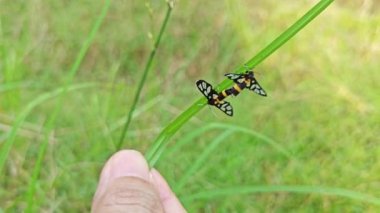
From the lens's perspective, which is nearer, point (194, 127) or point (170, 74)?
point (194, 127)

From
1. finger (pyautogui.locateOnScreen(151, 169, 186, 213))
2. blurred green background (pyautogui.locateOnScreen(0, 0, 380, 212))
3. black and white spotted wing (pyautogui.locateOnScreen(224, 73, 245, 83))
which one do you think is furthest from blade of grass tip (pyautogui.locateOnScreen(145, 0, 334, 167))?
blurred green background (pyautogui.locateOnScreen(0, 0, 380, 212))

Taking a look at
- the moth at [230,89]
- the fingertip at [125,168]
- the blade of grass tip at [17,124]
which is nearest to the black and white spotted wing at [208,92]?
the moth at [230,89]

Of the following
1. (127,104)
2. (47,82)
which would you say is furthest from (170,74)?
(47,82)

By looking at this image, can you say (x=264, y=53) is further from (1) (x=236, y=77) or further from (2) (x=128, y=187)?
(2) (x=128, y=187)

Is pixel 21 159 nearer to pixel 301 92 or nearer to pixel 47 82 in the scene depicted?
pixel 47 82

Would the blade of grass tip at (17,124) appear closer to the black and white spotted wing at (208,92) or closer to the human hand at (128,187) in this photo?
the human hand at (128,187)

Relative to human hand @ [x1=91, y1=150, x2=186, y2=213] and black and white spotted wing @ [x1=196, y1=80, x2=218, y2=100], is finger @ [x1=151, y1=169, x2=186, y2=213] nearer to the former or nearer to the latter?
human hand @ [x1=91, y1=150, x2=186, y2=213]

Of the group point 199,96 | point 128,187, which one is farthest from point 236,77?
point 199,96
